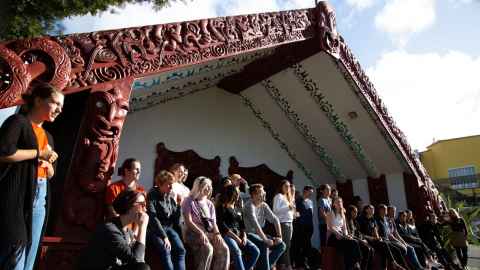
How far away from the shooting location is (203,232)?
365cm

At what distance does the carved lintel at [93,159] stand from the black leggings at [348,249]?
3.33m

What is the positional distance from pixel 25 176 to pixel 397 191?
7734mm

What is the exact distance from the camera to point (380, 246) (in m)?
5.90

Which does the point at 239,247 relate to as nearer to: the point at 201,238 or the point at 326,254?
the point at 201,238

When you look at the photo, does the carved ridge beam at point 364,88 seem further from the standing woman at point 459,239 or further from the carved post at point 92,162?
the carved post at point 92,162

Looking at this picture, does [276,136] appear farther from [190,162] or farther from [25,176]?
[25,176]

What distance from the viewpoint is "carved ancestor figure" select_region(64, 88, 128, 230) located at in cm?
302

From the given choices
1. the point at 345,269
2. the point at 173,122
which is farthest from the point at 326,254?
the point at 173,122

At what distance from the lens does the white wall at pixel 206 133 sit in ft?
21.1

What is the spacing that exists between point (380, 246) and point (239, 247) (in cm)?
288

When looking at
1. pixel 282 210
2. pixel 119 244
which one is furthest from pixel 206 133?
pixel 119 244

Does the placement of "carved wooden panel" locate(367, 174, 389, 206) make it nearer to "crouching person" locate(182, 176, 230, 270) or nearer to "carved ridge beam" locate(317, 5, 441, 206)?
"carved ridge beam" locate(317, 5, 441, 206)

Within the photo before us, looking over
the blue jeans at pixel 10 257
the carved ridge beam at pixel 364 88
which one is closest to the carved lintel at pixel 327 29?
the carved ridge beam at pixel 364 88

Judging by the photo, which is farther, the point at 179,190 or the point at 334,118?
the point at 334,118
